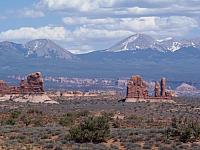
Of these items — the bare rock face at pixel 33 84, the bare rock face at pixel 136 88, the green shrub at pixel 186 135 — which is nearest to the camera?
the green shrub at pixel 186 135

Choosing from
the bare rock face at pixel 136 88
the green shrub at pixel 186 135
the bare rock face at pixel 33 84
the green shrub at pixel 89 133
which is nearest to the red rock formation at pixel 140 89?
the bare rock face at pixel 136 88

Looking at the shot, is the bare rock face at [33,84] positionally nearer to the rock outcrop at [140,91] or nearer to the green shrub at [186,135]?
the rock outcrop at [140,91]

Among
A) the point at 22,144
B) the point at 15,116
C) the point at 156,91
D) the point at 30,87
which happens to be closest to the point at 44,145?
the point at 22,144

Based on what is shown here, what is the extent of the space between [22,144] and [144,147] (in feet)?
22.8

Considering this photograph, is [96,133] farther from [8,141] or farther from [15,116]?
[15,116]

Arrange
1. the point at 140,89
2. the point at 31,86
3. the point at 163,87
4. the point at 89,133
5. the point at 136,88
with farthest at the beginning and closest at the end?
the point at 163,87 → the point at 140,89 → the point at 136,88 → the point at 31,86 → the point at 89,133

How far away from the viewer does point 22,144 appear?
34281mm

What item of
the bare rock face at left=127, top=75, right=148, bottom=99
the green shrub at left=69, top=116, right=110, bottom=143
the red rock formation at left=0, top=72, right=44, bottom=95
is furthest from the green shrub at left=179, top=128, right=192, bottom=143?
the bare rock face at left=127, top=75, right=148, bottom=99

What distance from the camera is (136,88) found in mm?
117875

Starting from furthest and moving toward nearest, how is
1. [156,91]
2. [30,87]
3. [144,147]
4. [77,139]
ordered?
[156,91], [30,87], [77,139], [144,147]

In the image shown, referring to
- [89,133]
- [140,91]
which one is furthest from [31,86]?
[89,133]

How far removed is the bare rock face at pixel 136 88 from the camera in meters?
117

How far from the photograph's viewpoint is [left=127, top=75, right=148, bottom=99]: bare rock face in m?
117

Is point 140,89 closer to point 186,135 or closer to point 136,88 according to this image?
point 136,88
